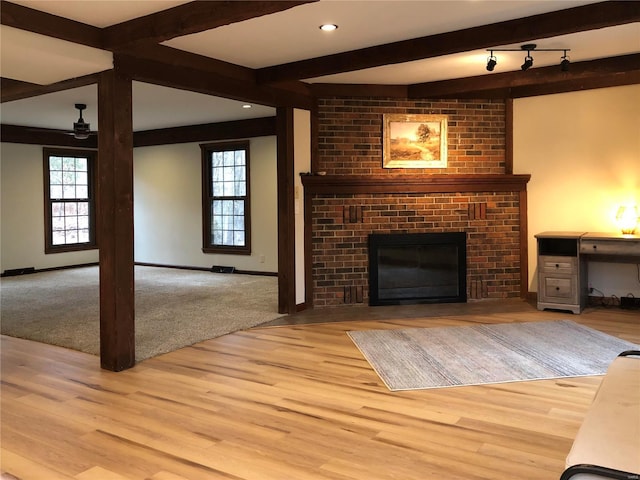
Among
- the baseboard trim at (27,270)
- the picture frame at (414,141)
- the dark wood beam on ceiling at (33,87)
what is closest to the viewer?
the dark wood beam on ceiling at (33,87)

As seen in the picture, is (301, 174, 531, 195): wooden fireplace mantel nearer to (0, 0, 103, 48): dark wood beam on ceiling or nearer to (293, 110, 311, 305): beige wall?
(293, 110, 311, 305): beige wall

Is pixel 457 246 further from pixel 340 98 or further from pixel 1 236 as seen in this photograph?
pixel 1 236

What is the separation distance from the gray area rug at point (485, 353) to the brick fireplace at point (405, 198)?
1225 millimetres

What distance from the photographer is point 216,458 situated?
259 centimetres

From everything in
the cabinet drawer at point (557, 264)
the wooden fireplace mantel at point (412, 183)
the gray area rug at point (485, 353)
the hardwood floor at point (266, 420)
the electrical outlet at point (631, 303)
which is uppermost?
the wooden fireplace mantel at point (412, 183)

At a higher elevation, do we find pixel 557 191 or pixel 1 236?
pixel 557 191

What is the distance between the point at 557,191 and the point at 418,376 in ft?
11.4

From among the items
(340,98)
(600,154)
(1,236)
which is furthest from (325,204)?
(1,236)

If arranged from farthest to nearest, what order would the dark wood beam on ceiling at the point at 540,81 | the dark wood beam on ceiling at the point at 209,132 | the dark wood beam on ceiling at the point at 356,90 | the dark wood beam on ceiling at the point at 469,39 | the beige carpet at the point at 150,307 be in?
the dark wood beam on ceiling at the point at 209,132 < the dark wood beam on ceiling at the point at 356,90 < the dark wood beam on ceiling at the point at 540,81 < the beige carpet at the point at 150,307 < the dark wood beam on ceiling at the point at 469,39

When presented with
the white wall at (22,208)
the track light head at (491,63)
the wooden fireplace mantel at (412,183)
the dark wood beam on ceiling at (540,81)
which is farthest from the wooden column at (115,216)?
the white wall at (22,208)

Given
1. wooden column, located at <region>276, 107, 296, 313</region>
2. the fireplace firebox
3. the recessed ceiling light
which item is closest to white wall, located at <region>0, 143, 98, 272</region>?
wooden column, located at <region>276, 107, 296, 313</region>

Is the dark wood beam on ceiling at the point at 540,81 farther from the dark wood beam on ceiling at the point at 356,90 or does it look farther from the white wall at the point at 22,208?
the white wall at the point at 22,208

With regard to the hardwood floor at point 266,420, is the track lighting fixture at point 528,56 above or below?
above

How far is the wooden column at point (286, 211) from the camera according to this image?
5.66 m
